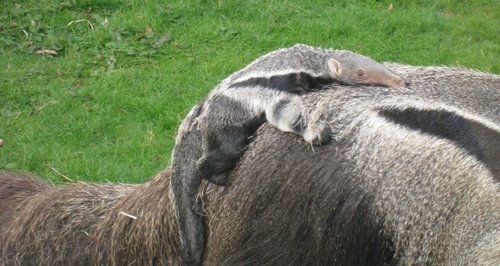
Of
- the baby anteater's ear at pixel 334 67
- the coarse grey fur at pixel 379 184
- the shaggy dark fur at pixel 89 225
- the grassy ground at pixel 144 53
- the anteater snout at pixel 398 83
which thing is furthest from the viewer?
the grassy ground at pixel 144 53

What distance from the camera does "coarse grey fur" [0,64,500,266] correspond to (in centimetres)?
306

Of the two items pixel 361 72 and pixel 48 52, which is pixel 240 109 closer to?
pixel 361 72

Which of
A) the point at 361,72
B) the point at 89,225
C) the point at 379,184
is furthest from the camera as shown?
the point at 89,225

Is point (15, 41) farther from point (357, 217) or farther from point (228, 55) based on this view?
point (357, 217)

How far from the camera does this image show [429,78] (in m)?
3.54

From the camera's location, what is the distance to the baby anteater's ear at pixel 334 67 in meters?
3.76

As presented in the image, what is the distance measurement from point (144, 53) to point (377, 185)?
17.1 feet

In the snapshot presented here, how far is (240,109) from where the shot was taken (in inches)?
145

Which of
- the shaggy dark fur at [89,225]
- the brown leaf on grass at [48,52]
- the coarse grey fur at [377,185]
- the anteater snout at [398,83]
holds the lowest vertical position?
the brown leaf on grass at [48,52]

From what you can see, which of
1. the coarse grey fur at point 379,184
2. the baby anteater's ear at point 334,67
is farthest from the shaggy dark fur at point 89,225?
the baby anteater's ear at point 334,67

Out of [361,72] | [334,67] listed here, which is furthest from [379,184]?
[334,67]

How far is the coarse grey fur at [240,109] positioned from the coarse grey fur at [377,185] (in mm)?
69

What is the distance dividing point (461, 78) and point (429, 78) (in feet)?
0.46

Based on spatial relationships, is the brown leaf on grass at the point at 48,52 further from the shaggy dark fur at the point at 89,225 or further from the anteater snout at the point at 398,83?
the anteater snout at the point at 398,83
